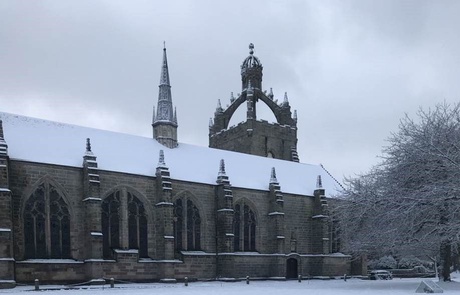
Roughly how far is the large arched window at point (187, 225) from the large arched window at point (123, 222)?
2766 mm

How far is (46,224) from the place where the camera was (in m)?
30.6

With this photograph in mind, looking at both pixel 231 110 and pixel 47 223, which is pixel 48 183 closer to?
pixel 47 223

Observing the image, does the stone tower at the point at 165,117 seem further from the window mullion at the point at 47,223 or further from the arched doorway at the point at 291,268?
the arched doorway at the point at 291,268

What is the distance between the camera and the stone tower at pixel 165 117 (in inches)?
1644

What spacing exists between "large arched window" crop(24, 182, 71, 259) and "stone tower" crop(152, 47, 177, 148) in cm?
1209

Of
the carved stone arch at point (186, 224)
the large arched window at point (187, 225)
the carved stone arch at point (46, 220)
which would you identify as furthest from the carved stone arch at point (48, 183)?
the large arched window at point (187, 225)

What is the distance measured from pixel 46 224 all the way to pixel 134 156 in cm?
876

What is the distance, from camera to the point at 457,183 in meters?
24.9

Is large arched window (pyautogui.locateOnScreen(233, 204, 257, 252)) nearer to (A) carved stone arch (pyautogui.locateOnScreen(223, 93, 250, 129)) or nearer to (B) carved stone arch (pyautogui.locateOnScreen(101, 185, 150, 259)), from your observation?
(B) carved stone arch (pyautogui.locateOnScreen(101, 185, 150, 259))

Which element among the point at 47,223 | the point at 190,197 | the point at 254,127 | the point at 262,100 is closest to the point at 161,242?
the point at 190,197

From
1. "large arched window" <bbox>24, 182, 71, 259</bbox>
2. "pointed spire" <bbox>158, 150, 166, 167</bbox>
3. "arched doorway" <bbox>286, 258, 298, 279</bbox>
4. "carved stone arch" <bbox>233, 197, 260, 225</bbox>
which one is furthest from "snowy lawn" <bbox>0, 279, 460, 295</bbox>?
"arched doorway" <bbox>286, 258, 298, 279</bbox>

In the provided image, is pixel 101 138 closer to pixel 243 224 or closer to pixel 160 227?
pixel 160 227

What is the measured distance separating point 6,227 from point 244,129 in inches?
1281

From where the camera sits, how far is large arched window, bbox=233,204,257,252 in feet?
133
